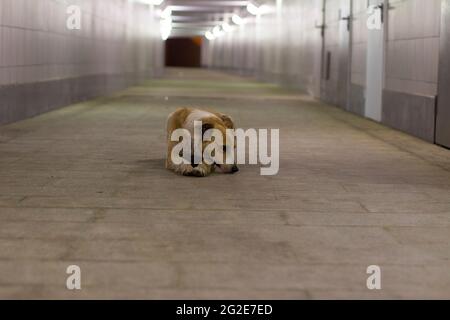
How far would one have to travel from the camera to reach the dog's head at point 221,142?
840cm

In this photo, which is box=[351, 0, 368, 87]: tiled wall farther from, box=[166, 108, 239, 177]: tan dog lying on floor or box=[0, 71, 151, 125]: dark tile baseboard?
box=[166, 108, 239, 177]: tan dog lying on floor

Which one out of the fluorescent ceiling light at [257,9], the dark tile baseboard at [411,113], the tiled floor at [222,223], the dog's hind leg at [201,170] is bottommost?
the tiled floor at [222,223]

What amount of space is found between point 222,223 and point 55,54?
1333 cm

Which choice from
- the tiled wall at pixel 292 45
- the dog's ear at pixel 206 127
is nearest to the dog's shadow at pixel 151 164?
the dog's ear at pixel 206 127

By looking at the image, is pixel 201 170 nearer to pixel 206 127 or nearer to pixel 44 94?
pixel 206 127

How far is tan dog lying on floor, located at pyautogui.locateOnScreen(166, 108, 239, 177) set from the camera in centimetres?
845

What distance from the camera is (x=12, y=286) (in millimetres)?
4398

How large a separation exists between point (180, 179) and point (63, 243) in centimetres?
301

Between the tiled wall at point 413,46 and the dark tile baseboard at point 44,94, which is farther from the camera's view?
Result: the dark tile baseboard at point 44,94

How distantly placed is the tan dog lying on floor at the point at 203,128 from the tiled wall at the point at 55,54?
5.90 metres

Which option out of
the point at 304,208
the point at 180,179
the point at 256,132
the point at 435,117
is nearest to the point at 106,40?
the point at 256,132

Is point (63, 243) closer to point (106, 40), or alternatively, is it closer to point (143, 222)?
point (143, 222)

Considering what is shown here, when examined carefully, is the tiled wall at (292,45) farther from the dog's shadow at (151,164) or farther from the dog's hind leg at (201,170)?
the dog's hind leg at (201,170)

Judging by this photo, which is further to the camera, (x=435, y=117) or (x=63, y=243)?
(x=435, y=117)
